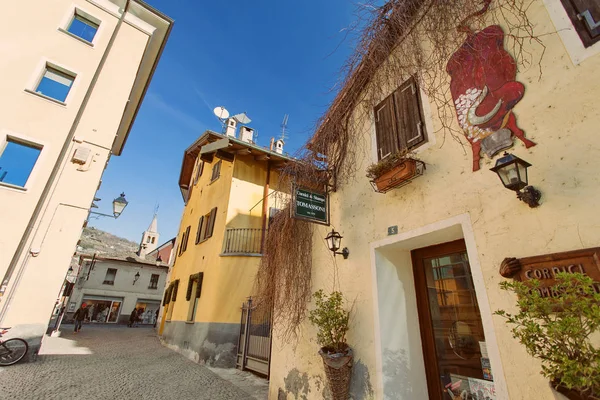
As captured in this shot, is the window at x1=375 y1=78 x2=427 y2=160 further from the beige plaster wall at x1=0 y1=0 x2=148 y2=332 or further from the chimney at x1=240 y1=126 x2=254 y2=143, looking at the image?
the chimney at x1=240 y1=126 x2=254 y2=143

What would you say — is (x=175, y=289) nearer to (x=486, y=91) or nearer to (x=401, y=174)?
(x=401, y=174)

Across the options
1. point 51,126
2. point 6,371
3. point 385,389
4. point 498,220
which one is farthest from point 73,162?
point 498,220

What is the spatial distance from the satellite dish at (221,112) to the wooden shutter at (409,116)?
12.0 metres

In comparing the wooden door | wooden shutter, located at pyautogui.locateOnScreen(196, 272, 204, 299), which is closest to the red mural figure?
the wooden door

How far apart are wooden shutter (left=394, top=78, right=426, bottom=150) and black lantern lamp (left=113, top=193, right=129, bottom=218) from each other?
32.8ft

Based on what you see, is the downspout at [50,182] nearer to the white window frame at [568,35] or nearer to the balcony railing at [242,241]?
the balcony railing at [242,241]

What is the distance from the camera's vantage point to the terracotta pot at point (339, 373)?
353cm

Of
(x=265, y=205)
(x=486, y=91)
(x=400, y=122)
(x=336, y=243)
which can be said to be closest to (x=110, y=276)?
(x=265, y=205)

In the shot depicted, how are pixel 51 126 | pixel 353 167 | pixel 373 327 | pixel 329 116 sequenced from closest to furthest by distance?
pixel 373 327 < pixel 353 167 < pixel 329 116 < pixel 51 126

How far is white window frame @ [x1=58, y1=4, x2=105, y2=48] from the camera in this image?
9.95 m

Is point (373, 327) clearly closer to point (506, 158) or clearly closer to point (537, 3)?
point (506, 158)

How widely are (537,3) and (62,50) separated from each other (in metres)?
13.0

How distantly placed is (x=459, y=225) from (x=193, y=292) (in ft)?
34.9

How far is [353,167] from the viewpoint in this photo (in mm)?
4746
